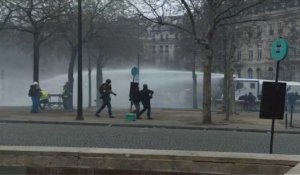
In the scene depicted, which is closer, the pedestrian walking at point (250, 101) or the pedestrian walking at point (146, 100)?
the pedestrian walking at point (146, 100)

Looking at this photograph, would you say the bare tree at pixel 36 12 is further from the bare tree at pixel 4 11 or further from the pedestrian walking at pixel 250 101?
the pedestrian walking at pixel 250 101

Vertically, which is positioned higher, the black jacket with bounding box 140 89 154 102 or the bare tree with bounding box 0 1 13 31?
the bare tree with bounding box 0 1 13 31

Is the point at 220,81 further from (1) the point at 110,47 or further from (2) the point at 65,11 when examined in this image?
(2) the point at 65,11

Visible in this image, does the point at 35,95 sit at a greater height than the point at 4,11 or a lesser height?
lesser

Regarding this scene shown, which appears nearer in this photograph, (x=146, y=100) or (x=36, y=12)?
(x=146, y=100)

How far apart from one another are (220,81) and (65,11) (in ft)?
107

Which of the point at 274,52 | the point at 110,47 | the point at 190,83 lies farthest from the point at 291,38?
the point at 274,52

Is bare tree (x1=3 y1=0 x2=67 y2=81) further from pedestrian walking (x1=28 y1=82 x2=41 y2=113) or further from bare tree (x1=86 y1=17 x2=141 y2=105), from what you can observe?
bare tree (x1=86 y1=17 x2=141 y2=105)

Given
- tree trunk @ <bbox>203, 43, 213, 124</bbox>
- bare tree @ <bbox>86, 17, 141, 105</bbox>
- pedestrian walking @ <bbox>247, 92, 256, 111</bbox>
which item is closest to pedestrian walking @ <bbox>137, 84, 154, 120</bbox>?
tree trunk @ <bbox>203, 43, 213, 124</bbox>

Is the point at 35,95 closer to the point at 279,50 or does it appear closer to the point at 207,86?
the point at 207,86

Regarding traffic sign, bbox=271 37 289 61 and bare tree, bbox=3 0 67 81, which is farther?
bare tree, bbox=3 0 67 81

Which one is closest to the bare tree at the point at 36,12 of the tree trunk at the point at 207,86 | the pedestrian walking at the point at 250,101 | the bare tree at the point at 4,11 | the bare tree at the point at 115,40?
the bare tree at the point at 4,11

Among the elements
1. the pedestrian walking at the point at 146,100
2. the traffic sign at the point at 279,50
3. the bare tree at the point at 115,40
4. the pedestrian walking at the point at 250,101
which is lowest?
the pedestrian walking at the point at 250,101

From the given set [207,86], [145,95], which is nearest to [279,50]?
[207,86]
